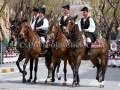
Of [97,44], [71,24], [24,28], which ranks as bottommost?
[97,44]

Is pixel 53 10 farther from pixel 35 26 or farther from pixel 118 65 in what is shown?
pixel 35 26

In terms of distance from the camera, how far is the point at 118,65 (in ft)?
129

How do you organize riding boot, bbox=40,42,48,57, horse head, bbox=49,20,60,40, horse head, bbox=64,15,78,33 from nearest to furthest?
horse head, bbox=64,15,78,33
horse head, bbox=49,20,60,40
riding boot, bbox=40,42,48,57

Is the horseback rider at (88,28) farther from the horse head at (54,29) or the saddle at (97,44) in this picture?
the horse head at (54,29)

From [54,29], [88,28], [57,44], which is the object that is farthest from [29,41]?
[88,28]

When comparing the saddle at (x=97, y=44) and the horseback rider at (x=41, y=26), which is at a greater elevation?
the horseback rider at (x=41, y=26)

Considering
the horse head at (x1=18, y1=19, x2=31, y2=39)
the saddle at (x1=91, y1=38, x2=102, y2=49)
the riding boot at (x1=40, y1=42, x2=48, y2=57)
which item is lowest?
the riding boot at (x1=40, y1=42, x2=48, y2=57)

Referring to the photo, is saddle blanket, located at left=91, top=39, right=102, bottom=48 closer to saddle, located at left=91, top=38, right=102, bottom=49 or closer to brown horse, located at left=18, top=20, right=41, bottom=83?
saddle, located at left=91, top=38, right=102, bottom=49

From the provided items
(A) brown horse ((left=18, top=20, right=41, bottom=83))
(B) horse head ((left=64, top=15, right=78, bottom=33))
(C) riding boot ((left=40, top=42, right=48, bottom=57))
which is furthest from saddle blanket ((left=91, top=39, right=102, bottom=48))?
(A) brown horse ((left=18, top=20, right=41, bottom=83))

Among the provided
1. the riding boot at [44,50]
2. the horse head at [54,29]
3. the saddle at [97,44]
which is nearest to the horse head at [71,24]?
the horse head at [54,29]

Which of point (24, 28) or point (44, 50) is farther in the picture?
point (44, 50)

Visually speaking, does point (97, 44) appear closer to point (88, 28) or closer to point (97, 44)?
point (97, 44)

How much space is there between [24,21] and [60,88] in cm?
318

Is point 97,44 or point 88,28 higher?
point 88,28
